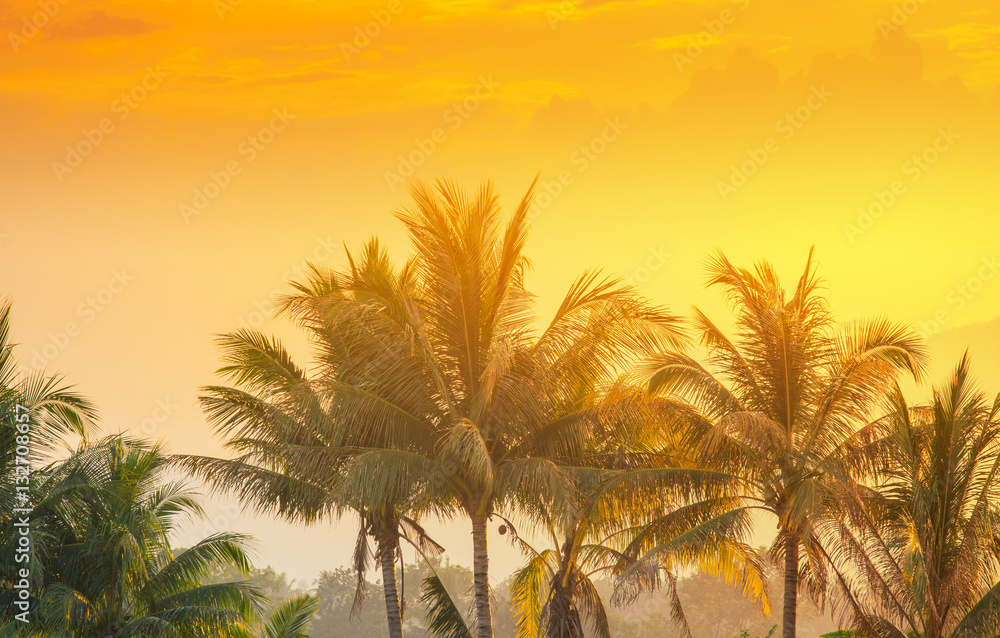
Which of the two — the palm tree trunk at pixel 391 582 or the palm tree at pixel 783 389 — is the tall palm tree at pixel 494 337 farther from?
the palm tree trunk at pixel 391 582

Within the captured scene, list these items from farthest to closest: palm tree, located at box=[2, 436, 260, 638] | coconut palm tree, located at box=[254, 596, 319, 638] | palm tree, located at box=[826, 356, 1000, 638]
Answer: coconut palm tree, located at box=[254, 596, 319, 638], palm tree, located at box=[826, 356, 1000, 638], palm tree, located at box=[2, 436, 260, 638]

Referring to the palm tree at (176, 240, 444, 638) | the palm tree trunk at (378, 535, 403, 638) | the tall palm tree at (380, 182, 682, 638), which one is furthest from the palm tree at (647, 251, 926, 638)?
the palm tree trunk at (378, 535, 403, 638)

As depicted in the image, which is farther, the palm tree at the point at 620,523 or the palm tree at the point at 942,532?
the palm tree at the point at 620,523

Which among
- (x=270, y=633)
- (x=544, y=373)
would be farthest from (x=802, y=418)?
(x=270, y=633)

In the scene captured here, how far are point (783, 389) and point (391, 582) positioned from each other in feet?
28.9

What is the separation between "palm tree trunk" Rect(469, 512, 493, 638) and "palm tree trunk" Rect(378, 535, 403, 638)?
2615 mm

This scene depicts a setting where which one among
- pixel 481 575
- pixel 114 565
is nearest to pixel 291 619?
pixel 481 575

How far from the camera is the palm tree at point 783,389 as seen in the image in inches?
693

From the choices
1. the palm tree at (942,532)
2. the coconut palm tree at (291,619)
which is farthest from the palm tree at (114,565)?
the palm tree at (942,532)

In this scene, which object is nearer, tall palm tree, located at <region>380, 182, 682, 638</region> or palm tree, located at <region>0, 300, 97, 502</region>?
palm tree, located at <region>0, 300, 97, 502</region>

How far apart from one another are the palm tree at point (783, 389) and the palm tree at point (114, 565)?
26.1ft

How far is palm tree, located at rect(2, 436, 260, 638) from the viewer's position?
→ 49.4ft

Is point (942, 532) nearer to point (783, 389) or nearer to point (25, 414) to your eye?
point (783, 389)

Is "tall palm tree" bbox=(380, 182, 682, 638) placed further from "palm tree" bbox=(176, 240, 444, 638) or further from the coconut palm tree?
the coconut palm tree
